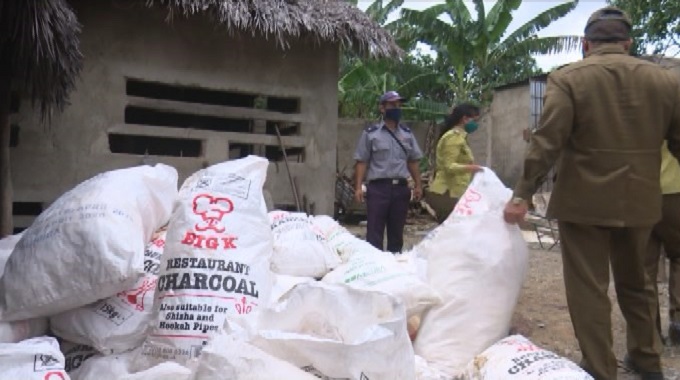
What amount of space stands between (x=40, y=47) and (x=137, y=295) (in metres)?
1.89

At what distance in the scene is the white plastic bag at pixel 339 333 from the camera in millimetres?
2137

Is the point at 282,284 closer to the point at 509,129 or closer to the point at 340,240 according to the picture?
the point at 340,240

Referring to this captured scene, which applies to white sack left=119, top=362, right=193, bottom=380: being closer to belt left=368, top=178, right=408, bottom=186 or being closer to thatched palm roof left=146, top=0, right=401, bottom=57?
belt left=368, top=178, right=408, bottom=186

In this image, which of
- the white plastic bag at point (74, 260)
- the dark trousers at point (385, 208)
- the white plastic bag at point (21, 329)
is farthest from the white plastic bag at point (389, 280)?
the dark trousers at point (385, 208)

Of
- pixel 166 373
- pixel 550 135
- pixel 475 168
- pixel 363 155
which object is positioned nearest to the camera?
pixel 166 373

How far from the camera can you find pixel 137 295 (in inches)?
108

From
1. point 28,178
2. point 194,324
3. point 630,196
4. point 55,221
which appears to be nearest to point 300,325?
point 194,324

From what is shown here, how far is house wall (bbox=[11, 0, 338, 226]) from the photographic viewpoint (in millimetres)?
5410

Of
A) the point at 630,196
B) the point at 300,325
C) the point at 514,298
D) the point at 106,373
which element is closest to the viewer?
the point at 300,325

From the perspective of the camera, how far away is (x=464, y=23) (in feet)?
50.5

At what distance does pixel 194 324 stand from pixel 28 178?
3.41 m

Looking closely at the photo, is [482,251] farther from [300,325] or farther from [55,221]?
[55,221]

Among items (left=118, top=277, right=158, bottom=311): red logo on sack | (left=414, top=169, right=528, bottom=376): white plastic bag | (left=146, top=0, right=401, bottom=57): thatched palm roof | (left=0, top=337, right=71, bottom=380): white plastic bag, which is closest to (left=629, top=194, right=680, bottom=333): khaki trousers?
(left=414, top=169, right=528, bottom=376): white plastic bag

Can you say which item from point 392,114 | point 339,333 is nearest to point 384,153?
point 392,114
